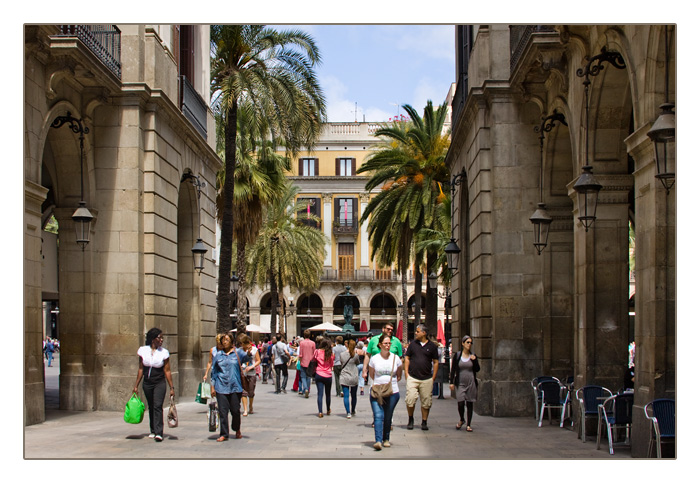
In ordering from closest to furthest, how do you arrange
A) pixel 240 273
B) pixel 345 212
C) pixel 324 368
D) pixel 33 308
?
1. pixel 33 308
2. pixel 324 368
3. pixel 240 273
4. pixel 345 212

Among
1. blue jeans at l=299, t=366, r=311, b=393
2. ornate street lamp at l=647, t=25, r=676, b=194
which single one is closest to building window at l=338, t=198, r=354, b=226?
blue jeans at l=299, t=366, r=311, b=393

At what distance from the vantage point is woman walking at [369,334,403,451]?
12273 mm

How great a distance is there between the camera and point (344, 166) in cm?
6869

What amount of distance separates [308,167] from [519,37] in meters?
53.0

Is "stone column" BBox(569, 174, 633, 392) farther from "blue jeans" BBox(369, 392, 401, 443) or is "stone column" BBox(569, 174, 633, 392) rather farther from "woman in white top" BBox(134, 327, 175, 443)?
"woman in white top" BBox(134, 327, 175, 443)

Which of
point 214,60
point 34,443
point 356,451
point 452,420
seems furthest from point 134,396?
point 214,60

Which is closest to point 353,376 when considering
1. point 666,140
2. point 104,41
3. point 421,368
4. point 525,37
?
point 421,368

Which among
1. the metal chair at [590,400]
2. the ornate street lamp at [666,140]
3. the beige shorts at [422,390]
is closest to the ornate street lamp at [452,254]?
the beige shorts at [422,390]

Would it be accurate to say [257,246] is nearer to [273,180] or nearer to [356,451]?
[273,180]

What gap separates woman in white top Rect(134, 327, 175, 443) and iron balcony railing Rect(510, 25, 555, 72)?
771 centimetres

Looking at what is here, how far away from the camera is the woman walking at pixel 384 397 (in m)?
12.3

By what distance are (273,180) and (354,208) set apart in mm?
32941

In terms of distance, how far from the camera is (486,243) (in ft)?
59.4

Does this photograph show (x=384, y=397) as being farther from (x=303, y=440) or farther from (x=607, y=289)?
(x=607, y=289)
